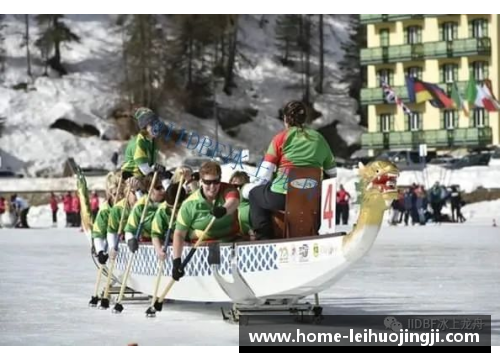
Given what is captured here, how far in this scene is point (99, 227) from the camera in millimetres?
15328

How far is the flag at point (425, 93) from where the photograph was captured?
59.7 m

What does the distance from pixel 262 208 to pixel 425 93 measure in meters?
49.0

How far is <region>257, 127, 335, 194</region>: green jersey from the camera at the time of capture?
1223 cm

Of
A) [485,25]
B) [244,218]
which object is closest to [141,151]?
[244,218]

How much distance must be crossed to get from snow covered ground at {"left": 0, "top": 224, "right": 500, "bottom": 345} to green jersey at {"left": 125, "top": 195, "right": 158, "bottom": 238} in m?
0.76

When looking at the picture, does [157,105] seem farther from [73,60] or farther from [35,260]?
[35,260]

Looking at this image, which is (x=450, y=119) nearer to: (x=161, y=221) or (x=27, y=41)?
(x=27, y=41)

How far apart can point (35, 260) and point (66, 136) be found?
213 ft

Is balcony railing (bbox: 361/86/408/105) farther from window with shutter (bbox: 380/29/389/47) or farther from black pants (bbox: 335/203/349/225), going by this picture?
black pants (bbox: 335/203/349/225)

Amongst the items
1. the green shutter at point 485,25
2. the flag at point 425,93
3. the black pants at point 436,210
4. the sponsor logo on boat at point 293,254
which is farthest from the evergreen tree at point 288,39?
the sponsor logo on boat at point 293,254

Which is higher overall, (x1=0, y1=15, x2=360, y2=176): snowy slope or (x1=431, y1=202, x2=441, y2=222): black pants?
(x1=0, y1=15, x2=360, y2=176): snowy slope

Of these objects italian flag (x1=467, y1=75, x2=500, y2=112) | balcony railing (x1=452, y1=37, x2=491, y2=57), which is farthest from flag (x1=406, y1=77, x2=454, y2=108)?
balcony railing (x1=452, y1=37, x2=491, y2=57)

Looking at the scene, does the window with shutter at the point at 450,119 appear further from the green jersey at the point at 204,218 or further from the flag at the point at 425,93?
the green jersey at the point at 204,218

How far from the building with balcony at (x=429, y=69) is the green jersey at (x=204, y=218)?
192 feet
